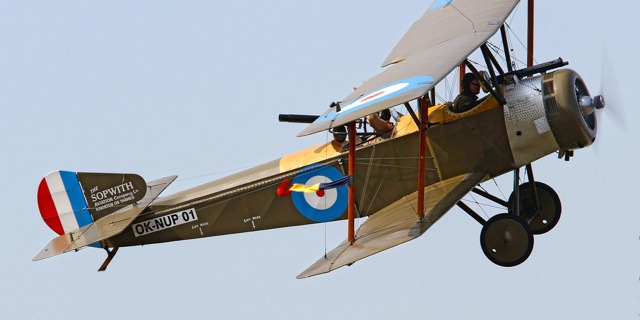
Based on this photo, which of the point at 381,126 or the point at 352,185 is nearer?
the point at 352,185

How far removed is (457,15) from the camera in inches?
539

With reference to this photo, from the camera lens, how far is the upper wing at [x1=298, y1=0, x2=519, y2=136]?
1103 centimetres

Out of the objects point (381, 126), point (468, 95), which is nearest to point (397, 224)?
point (381, 126)

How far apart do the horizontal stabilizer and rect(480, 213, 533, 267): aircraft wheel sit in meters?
4.00

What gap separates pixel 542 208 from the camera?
13734 mm

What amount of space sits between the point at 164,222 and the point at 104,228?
0.69 m

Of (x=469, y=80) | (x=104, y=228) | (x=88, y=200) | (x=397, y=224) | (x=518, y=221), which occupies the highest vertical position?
(x=469, y=80)

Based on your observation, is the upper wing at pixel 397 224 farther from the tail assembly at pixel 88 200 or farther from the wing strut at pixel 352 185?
the tail assembly at pixel 88 200

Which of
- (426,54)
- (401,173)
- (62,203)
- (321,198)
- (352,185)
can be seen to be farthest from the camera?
(62,203)

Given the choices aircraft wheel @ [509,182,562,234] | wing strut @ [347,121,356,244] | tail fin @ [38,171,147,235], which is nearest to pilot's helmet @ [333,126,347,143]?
wing strut @ [347,121,356,244]

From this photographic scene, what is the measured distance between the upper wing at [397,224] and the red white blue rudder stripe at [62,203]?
3459 mm

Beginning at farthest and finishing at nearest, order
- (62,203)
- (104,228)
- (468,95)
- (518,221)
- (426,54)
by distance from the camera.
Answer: (62,203) → (104,228) → (468,95) → (426,54) → (518,221)

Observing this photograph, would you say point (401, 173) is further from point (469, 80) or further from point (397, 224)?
point (469, 80)

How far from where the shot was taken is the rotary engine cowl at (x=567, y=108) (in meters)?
12.4
